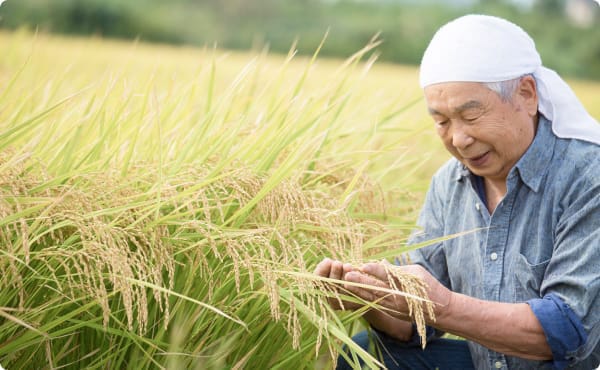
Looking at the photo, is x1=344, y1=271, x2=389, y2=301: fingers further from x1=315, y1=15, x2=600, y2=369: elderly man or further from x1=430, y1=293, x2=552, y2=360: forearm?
x1=430, y1=293, x2=552, y2=360: forearm

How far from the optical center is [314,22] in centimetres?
3347

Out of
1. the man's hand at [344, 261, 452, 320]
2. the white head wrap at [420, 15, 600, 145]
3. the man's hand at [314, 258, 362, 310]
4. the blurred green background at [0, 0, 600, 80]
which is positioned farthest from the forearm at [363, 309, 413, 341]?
the blurred green background at [0, 0, 600, 80]

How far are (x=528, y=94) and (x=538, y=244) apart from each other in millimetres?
522

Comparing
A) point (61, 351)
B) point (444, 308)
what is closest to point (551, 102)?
point (444, 308)

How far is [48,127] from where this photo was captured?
278 cm

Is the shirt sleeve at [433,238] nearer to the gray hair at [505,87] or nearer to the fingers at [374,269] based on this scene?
the gray hair at [505,87]

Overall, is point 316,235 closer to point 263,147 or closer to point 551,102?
point 263,147

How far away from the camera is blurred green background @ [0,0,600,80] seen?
85.6 feet

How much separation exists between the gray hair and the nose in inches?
6.7

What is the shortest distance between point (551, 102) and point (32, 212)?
69.6 inches

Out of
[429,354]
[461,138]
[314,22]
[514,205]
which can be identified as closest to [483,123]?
[461,138]

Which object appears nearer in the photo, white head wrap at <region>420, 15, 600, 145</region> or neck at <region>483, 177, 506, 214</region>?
white head wrap at <region>420, 15, 600, 145</region>

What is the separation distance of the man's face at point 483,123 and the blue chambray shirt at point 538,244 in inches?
2.2

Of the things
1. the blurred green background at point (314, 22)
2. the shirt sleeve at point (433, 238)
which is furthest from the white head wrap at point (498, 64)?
the blurred green background at point (314, 22)
